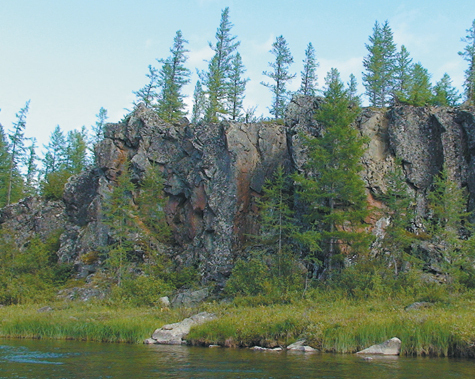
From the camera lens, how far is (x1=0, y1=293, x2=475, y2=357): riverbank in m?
17.0

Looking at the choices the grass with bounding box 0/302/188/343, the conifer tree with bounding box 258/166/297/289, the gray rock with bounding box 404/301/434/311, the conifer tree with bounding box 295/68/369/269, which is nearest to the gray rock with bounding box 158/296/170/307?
the grass with bounding box 0/302/188/343

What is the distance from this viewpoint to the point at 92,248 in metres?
44.2

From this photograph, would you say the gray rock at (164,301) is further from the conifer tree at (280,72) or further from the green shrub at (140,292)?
the conifer tree at (280,72)

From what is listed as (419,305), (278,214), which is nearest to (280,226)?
(278,214)

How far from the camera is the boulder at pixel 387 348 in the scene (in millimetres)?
17000

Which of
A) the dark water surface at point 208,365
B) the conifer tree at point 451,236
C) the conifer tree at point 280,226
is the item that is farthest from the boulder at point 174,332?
the conifer tree at point 451,236

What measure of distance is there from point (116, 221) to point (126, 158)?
8767 millimetres

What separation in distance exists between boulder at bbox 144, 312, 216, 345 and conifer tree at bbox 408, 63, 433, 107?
30577 mm

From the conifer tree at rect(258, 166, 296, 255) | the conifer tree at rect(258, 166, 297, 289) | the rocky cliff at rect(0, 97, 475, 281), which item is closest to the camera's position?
the conifer tree at rect(258, 166, 297, 289)

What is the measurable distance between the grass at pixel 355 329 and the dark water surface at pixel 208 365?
3.36ft

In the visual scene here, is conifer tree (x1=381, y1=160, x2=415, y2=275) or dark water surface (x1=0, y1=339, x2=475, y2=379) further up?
conifer tree (x1=381, y1=160, x2=415, y2=275)

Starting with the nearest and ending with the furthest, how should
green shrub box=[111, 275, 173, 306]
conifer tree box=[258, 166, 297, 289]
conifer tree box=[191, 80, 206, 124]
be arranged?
1. conifer tree box=[258, 166, 297, 289]
2. green shrub box=[111, 275, 173, 306]
3. conifer tree box=[191, 80, 206, 124]

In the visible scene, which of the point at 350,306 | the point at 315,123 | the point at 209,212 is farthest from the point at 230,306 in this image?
the point at 315,123

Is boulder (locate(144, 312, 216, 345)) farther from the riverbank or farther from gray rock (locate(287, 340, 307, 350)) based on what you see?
gray rock (locate(287, 340, 307, 350))
